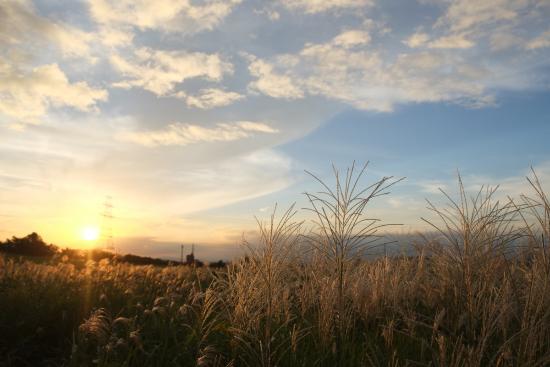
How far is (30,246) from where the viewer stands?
79.9 ft

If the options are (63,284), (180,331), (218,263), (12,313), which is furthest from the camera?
(218,263)

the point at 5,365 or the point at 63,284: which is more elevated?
the point at 63,284

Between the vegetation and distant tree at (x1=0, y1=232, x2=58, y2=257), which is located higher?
distant tree at (x1=0, y1=232, x2=58, y2=257)

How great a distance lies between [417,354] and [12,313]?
4974mm

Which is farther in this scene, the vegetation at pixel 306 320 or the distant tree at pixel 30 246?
the distant tree at pixel 30 246

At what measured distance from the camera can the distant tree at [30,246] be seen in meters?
23.9

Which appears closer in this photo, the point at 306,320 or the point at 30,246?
the point at 306,320

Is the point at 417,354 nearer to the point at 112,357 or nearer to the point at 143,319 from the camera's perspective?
the point at 112,357

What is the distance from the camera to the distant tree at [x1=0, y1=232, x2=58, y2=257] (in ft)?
78.4

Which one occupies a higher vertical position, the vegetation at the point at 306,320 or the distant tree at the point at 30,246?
the distant tree at the point at 30,246

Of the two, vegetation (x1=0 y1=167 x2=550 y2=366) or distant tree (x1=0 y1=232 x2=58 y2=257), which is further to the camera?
distant tree (x1=0 y1=232 x2=58 y2=257)

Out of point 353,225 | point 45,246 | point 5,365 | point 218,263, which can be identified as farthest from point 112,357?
point 45,246

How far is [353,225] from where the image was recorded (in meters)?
5.20

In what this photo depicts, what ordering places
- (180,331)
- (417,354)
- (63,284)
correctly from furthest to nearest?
(63,284) < (180,331) < (417,354)
